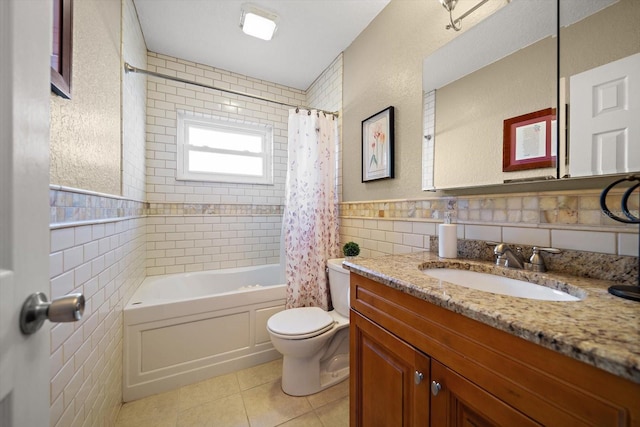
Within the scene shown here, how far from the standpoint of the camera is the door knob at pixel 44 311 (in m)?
0.38

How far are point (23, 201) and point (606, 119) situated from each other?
1.48 m

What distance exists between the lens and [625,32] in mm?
763

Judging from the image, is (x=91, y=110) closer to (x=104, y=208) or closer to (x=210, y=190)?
(x=104, y=208)

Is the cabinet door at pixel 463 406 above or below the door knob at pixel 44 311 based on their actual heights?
below

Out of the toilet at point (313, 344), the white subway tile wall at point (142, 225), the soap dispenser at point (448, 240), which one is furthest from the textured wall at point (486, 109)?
the white subway tile wall at point (142, 225)

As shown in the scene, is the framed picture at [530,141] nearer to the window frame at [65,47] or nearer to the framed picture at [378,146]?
the framed picture at [378,146]

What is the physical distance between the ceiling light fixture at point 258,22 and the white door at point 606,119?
6.19 ft

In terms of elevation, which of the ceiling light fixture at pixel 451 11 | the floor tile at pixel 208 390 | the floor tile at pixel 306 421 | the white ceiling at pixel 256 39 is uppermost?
the white ceiling at pixel 256 39

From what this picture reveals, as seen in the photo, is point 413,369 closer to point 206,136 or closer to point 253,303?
point 253,303

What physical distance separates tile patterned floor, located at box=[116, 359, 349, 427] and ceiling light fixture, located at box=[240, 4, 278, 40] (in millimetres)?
2649

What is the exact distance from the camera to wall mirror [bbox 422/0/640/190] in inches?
31.0

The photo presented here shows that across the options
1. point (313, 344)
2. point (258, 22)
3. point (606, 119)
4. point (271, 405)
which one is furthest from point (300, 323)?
point (258, 22)

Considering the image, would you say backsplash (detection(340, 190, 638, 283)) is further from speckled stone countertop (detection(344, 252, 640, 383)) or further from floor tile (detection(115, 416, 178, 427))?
floor tile (detection(115, 416, 178, 427))

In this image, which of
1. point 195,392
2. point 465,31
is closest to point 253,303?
point 195,392
